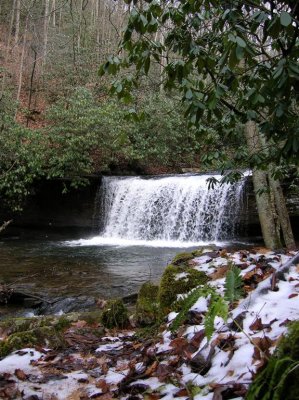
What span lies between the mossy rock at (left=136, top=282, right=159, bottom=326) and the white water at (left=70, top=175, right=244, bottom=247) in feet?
28.6

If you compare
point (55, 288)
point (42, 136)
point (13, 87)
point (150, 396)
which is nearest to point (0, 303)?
point (55, 288)

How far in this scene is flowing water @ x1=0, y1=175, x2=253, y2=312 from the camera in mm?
10000

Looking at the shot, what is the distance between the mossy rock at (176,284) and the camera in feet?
12.6

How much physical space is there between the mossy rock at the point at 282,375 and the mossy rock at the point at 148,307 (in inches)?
98.4

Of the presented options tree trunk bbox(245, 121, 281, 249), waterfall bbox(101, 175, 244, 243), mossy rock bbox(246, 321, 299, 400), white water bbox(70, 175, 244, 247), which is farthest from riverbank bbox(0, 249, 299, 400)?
waterfall bbox(101, 175, 244, 243)

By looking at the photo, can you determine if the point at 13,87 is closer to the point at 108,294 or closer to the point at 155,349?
the point at 108,294

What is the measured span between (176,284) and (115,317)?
1.05 metres

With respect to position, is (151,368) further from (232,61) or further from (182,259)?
(182,259)

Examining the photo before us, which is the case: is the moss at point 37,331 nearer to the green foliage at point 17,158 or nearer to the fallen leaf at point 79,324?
the fallen leaf at point 79,324

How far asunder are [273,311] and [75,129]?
45.9 ft

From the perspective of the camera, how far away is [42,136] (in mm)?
15305

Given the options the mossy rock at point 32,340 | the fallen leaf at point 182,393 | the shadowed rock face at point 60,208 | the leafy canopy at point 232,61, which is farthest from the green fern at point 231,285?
the shadowed rock face at point 60,208

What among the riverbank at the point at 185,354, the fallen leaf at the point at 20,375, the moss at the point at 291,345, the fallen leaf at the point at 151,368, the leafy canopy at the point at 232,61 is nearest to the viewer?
the moss at the point at 291,345

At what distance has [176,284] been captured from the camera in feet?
12.8
